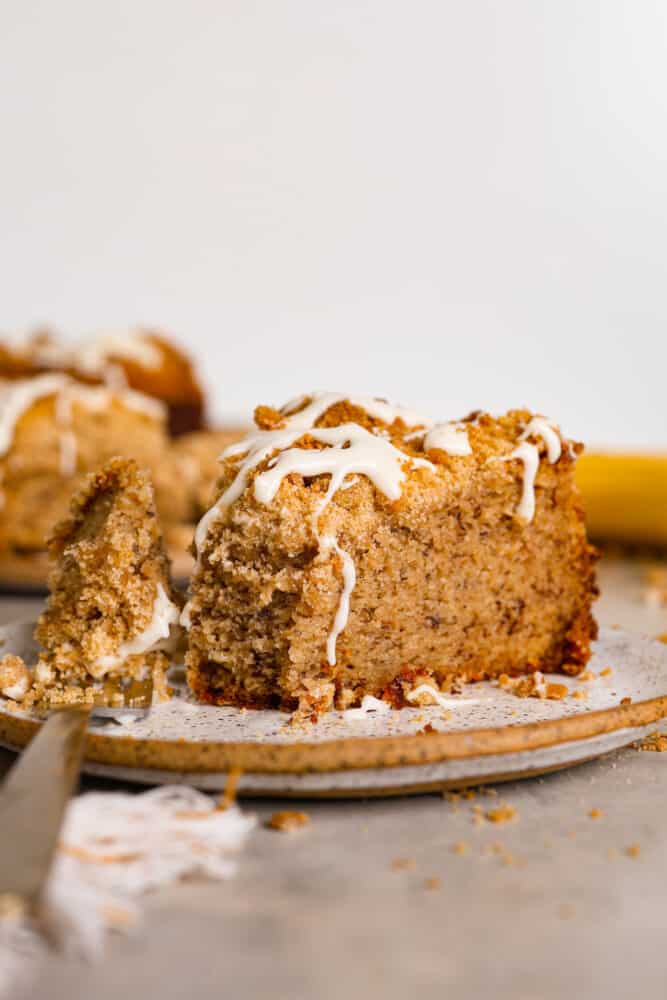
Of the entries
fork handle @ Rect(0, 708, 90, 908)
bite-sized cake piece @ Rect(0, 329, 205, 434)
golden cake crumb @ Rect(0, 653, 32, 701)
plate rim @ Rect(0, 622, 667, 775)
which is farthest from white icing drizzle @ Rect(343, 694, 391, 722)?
bite-sized cake piece @ Rect(0, 329, 205, 434)

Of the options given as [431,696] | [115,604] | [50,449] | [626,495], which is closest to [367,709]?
[431,696]

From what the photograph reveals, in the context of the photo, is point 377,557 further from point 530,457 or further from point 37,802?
point 37,802

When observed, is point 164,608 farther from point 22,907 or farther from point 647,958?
point 647,958

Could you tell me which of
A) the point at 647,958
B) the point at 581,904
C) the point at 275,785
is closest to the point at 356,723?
the point at 275,785

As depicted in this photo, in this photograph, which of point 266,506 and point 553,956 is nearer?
point 553,956

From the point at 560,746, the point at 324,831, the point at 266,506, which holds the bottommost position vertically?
the point at 324,831
